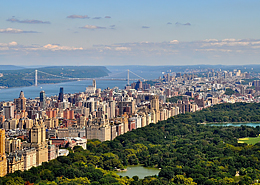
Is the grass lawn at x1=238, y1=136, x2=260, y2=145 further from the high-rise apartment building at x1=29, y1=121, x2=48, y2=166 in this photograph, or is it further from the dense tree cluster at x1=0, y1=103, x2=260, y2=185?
the high-rise apartment building at x1=29, y1=121, x2=48, y2=166

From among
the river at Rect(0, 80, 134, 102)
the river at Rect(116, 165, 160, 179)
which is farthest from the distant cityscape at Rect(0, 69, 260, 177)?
the river at Rect(0, 80, 134, 102)

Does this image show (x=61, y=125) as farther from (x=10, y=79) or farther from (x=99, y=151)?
(x=10, y=79)

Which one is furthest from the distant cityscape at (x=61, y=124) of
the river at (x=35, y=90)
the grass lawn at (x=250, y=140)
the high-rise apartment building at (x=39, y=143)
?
the river at (x=35, y=90)

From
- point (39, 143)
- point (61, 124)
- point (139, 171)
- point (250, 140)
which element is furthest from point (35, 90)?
point (139, 171)

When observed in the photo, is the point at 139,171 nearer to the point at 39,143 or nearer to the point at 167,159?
the point at 167,159

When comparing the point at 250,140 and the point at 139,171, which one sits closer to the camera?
the point at 139,171

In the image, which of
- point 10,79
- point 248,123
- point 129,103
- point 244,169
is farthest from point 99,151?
point 10,79
